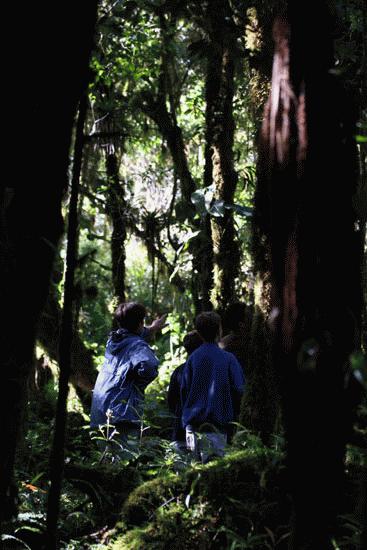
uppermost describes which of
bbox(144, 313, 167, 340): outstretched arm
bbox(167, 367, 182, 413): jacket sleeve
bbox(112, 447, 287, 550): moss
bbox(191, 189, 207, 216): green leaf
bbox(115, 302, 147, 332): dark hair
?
bbox(191, 189, 207, 216): green leaf

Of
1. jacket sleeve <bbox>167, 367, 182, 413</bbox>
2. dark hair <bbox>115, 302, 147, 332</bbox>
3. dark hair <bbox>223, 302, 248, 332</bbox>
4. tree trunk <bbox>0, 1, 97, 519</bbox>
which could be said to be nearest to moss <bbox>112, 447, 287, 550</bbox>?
tree trunk <bbox>0, 1, 97, 519</bbox>

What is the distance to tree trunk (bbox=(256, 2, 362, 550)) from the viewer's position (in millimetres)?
2262

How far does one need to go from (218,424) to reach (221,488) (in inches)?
79.3

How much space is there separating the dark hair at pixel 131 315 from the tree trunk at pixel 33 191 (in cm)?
342

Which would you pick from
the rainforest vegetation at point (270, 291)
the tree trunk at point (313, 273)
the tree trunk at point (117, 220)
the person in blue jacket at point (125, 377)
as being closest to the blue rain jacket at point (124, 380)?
the person in blue jacket at point (125, 377)

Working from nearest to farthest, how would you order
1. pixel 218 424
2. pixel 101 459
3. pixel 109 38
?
pixel 101 459 → pixel 218 424 → pixel 109 38

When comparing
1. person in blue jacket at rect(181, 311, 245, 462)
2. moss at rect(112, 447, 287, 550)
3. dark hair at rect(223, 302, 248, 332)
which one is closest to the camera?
moss at rect(112, 447, 287, 550)

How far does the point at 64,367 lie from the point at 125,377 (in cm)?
335

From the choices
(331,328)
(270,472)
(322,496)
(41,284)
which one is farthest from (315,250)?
(270,472)

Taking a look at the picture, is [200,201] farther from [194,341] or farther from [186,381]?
[186,381]

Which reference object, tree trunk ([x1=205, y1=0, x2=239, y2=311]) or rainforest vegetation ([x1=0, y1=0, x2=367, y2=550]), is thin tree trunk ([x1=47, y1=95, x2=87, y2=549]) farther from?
tree trunk ([x1=205, y1=0, x2=239, y2=311])

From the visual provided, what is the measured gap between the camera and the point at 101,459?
4.91 meters

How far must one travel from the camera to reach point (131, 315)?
6.17 m

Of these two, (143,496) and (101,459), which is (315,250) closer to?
(143,496)
